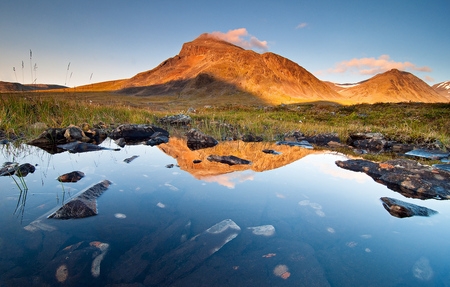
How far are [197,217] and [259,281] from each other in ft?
2.42

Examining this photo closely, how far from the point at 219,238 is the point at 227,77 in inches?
3267

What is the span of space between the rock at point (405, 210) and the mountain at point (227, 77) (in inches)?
2045

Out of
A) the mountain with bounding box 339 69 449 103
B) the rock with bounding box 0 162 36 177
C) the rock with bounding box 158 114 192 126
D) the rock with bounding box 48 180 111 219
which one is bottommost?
the rock with bounding box 48 180 111 219

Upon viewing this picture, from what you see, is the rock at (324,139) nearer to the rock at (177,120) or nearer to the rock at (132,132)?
the rock at (132,132)

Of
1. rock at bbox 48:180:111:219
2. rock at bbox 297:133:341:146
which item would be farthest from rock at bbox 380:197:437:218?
rock at bbox 297:133:341:146

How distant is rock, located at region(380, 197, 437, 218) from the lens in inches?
75.3

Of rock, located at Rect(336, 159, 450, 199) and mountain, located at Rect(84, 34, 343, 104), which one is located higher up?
mountain, located at Rect(84, 34, 343, 104)

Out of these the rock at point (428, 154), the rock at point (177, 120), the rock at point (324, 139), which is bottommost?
the rock at point (428, 154)

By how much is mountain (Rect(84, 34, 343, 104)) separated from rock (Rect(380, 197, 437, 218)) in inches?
2045

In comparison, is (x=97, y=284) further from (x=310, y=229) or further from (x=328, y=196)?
(x=328, y=196)

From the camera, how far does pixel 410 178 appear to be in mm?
2709

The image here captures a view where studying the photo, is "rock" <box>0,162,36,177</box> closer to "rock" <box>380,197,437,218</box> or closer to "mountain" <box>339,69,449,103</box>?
"rock" <box>380,197,437,218</box>

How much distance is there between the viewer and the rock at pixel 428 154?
4828mm

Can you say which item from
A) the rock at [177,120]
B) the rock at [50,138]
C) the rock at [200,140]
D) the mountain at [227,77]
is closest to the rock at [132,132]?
the rock at [50,138]
